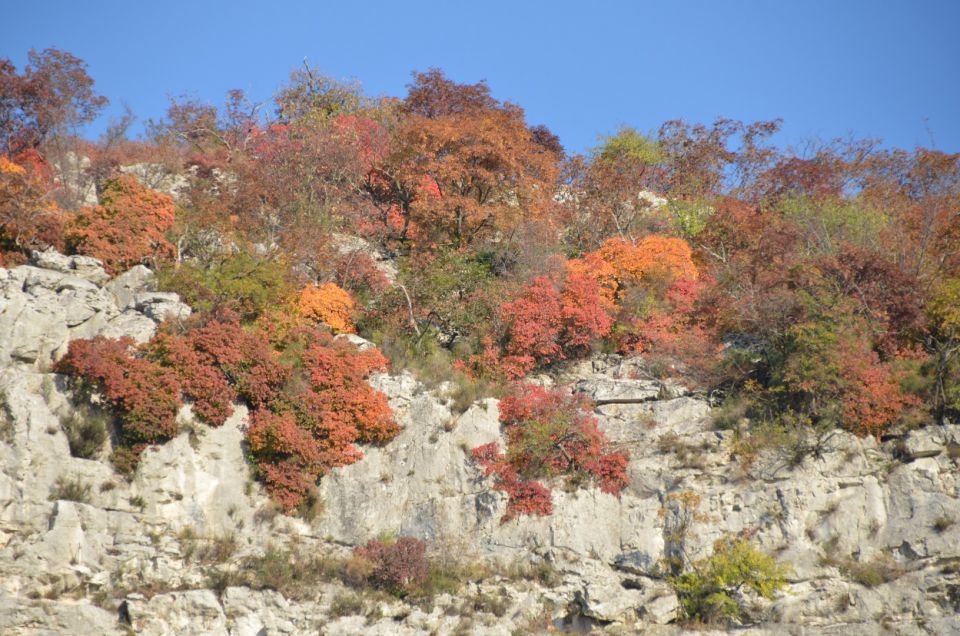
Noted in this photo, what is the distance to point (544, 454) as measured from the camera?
2445 cm

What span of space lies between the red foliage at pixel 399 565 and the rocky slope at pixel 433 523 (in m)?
0.62

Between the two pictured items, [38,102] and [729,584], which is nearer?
[729,584]

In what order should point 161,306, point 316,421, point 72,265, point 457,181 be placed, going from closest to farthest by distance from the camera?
point 316,421, point 161,306, point 72,265, point 457,181

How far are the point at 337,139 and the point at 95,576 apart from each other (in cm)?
2250

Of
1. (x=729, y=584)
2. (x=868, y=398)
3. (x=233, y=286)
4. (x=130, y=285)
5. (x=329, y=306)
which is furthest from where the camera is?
(x=329, y=306)

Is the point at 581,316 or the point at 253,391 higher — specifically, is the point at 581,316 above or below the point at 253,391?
above

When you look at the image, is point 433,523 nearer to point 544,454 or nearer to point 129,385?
point 544,454

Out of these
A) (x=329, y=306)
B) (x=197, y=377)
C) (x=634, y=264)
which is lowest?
(x=197, y=377)

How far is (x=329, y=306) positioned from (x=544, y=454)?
32.1 feet

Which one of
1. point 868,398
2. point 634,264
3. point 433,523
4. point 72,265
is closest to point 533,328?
point 634,264

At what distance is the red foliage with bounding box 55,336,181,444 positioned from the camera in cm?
2292

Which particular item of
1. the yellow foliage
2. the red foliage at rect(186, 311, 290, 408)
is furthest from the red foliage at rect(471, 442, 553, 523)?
the yellow foliage

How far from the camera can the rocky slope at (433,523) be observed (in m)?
20.3

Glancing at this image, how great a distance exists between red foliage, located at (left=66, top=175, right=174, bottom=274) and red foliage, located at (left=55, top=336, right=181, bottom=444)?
5916mm
